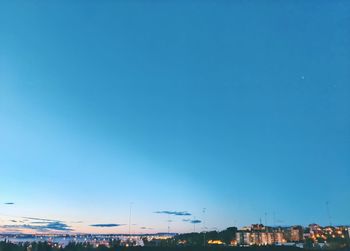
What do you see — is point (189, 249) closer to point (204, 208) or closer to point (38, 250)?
point (38, 250)

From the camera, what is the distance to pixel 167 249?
309 ft

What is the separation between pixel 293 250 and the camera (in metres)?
95.6

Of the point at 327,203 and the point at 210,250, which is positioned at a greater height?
the point at 327,203

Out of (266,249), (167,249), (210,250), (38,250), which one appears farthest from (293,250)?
(38,250)

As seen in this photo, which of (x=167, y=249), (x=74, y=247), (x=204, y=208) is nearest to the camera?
(x=74, y=247)

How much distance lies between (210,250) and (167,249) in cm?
1152

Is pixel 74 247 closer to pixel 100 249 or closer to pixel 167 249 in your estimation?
pixel 100 249

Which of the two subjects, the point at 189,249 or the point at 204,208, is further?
the point at 204,208

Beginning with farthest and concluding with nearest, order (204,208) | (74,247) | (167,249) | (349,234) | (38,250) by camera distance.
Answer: (204,208)
(349,234)
(167,249)
(74,247)
(38,250)

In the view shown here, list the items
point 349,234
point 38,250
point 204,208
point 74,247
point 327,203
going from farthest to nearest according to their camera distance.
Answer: point 327,203 → point 204,208 → point 349,234 → point 74,247 → point 38,250

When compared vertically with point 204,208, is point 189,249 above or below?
below

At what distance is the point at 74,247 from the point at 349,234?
11090 centimetres

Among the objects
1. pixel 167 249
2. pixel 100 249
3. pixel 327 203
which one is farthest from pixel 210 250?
pixel 327 203

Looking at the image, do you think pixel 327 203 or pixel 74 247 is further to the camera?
pixel 327 203
